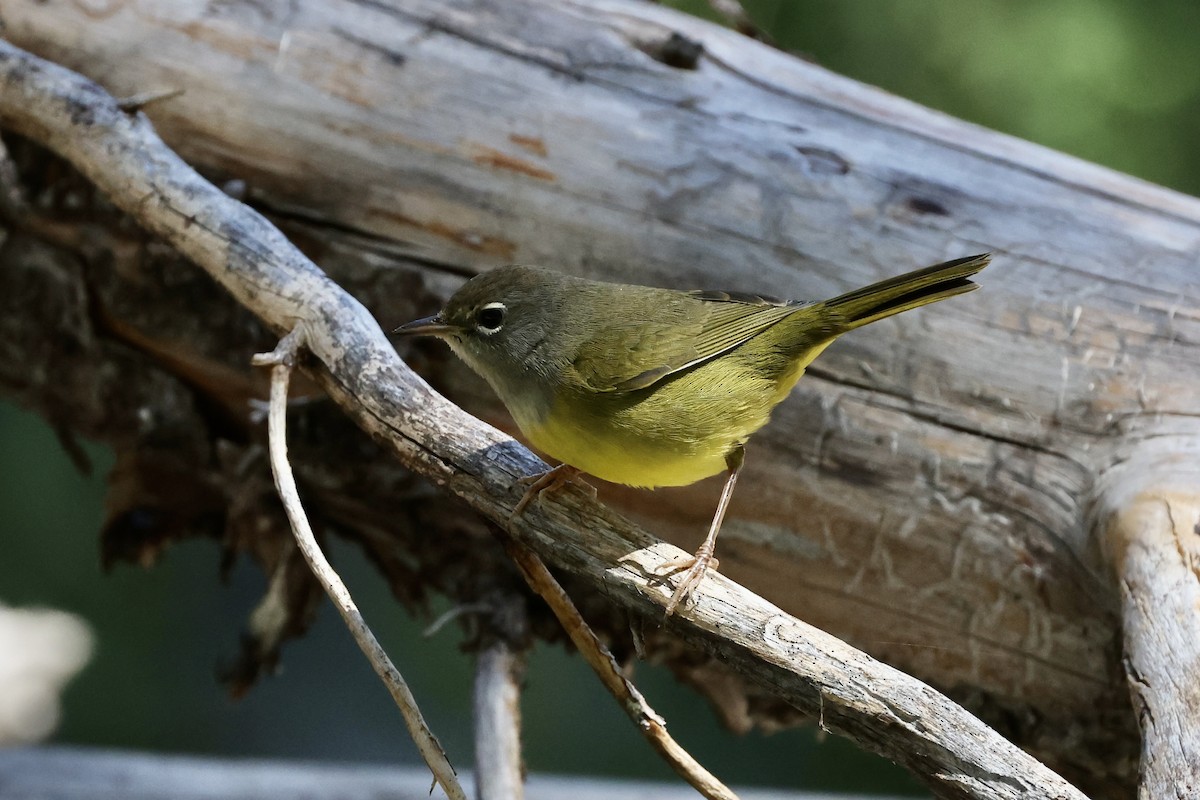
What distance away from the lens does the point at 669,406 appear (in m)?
2.32

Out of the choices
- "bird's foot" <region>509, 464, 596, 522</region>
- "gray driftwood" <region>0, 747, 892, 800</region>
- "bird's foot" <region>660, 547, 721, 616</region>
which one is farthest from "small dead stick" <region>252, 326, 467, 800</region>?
"gray driftwood" <region>0, 747, 892, 800</region>

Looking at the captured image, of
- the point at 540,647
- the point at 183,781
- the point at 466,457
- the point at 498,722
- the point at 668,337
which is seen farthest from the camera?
the point at 540,647

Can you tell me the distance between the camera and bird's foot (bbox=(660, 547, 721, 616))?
1870mm

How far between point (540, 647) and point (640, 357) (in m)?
2.39

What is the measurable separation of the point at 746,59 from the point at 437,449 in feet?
6.36

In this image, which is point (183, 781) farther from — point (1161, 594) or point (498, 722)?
point (1161, 594)

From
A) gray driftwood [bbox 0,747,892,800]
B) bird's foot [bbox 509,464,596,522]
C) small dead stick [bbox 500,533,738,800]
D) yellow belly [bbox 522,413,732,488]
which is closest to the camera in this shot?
small dead stick [bbox 500,533,738,800]

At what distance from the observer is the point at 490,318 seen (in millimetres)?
2465

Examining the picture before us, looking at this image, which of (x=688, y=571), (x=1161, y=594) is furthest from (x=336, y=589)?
(x=1161, y=594)

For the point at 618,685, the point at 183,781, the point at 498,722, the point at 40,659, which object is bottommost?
the point at 40,659

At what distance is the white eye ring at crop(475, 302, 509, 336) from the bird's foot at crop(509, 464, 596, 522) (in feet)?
1.37

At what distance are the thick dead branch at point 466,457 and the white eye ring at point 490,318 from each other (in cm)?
27

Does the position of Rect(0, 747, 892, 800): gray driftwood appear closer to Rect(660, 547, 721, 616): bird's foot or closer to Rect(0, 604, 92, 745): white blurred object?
Rect(0, 604, 92, 745): white blurred object

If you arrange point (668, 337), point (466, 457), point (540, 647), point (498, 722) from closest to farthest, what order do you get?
point (466, 457), point (668, 337), point (498, 722), point (540, 647)
